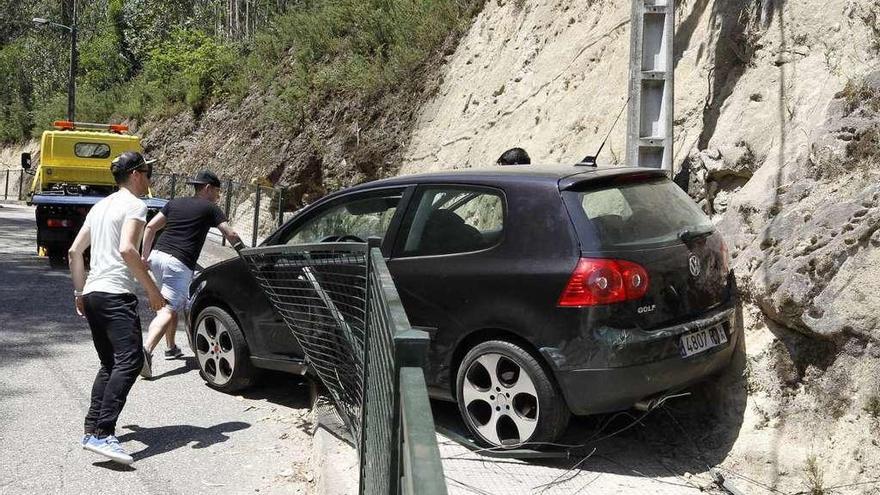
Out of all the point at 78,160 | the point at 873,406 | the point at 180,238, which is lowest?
the point at 873,406

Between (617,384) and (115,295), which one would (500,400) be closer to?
(617,384)

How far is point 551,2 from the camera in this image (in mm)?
14008

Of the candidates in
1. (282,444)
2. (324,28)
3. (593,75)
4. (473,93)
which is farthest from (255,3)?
(282,444)

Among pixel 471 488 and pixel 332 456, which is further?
pixel 332 456

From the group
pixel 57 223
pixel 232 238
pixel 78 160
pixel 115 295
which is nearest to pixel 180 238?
pixel 232 238

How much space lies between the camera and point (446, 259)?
18.3 ft

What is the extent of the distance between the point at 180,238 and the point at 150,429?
81.1 inches

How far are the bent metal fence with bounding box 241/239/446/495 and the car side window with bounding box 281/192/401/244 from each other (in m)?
0.42

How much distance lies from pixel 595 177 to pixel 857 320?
5.47 ft

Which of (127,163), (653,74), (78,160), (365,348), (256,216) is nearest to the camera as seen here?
(365,348)

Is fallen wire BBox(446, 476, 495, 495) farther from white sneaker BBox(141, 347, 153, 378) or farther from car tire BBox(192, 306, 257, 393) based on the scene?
white sneaker BBox(141, 347, 153, 378)

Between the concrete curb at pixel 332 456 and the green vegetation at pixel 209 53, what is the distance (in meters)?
11.8

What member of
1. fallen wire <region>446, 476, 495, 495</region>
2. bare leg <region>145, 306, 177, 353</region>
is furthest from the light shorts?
fallen wire <region>446, 476, 495, 495</region>

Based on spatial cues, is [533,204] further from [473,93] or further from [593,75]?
[473,93]
